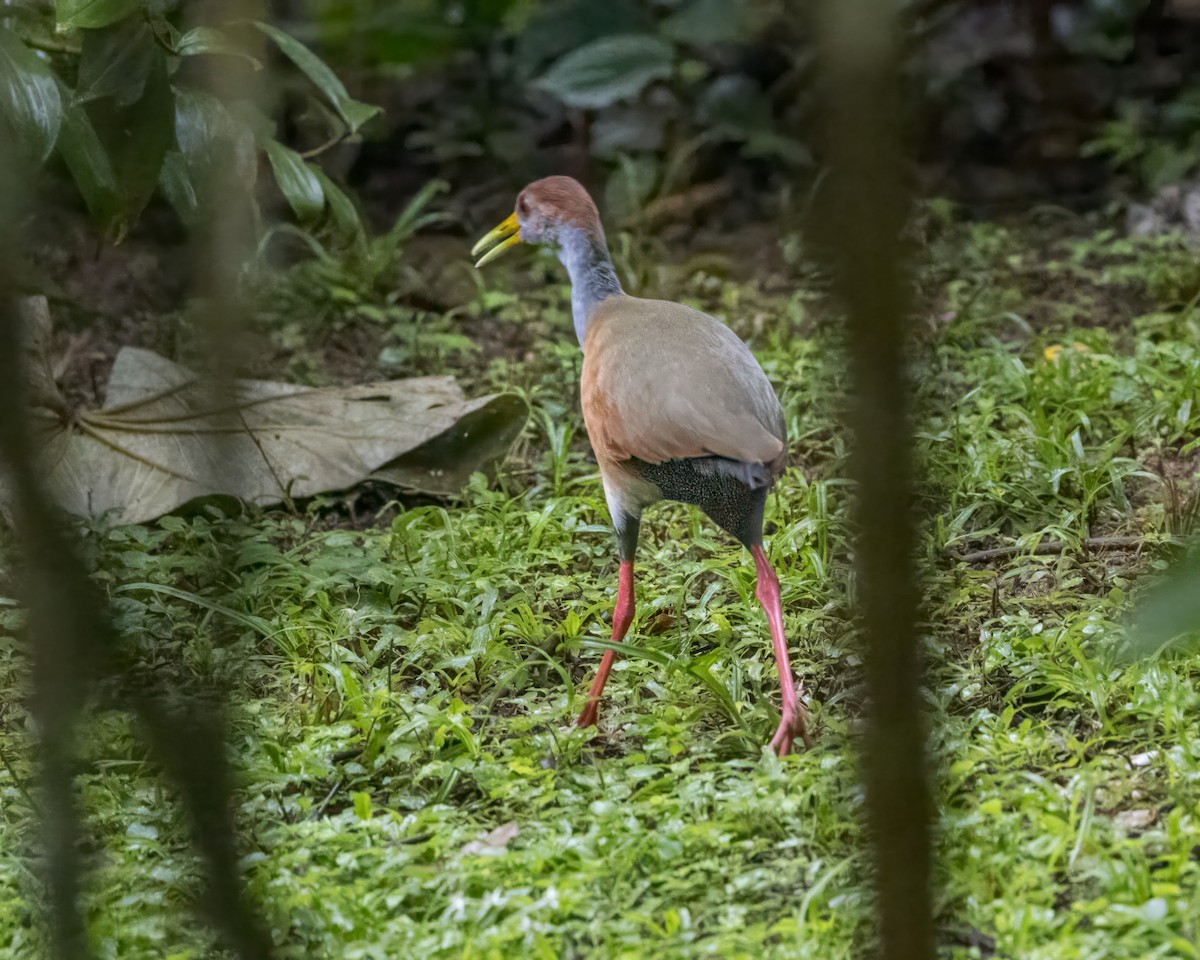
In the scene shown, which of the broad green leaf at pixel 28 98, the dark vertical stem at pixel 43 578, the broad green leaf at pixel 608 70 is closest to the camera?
the dark vertical stem at pixel 43 578

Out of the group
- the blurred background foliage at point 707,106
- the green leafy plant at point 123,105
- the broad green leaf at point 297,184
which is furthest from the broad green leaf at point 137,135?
the blurred background foliage at point 707,106

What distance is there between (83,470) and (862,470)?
3.91 metres

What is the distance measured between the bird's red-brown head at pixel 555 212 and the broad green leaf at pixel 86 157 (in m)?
1.18

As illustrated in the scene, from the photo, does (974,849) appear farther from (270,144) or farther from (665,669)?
(270,144)

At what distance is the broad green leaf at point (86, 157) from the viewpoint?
12.4ft

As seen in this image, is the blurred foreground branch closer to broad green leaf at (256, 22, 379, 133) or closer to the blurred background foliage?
broad green leaf at (256, 22, 379, 133)

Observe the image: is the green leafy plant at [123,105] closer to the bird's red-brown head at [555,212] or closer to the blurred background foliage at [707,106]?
the bird's red-brown head at [555,212]

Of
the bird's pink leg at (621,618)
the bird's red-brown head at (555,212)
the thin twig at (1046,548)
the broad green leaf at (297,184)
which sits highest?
the broad green leaf at (297,184)

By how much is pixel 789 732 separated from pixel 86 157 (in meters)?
2.51

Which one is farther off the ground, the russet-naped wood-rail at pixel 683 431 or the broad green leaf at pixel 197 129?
the broad green leaf at pixel 197 129

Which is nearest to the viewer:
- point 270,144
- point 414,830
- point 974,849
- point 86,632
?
point 86,632

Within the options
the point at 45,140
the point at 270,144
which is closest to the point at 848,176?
the point at 45,140

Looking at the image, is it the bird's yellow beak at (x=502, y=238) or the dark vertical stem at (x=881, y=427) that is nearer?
the dark vertical stem at (x=881, y=427)

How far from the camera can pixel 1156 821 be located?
248 centimetres
